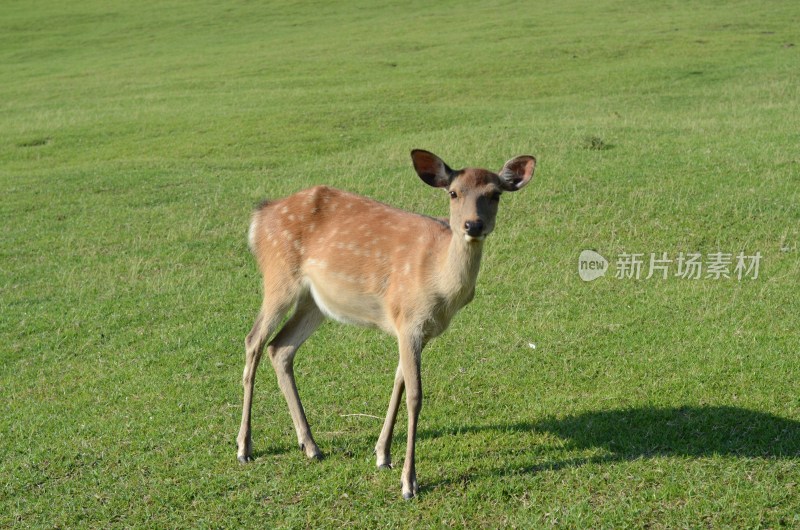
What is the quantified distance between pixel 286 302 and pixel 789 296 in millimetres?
5415

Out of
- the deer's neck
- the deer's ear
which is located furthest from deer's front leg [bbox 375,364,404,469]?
the deer's ear

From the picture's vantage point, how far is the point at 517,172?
5.86m

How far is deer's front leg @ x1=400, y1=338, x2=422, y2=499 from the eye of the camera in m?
5.67

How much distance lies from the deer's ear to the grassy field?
197 centimetres

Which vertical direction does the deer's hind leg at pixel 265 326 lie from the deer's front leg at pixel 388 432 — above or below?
above

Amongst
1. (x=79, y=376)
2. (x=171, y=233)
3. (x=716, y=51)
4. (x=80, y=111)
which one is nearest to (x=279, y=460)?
(x=79, y=376)

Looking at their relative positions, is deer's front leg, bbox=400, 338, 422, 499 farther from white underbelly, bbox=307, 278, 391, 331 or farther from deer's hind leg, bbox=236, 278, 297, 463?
deer's hind leg, bbox=236, 278, 297, 463

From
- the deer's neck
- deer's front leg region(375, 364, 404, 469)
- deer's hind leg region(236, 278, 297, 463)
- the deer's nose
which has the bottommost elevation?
deer's front leg region(375, 364, 404, 469)

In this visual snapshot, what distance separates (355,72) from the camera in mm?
28391

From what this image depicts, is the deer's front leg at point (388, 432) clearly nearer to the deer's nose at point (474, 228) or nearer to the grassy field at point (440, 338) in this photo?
the grassy field at point (440, 338)

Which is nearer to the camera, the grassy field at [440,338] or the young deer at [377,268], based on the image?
the young deer at [377,268]

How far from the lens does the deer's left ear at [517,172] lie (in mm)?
5711

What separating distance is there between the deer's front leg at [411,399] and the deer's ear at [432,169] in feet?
3.50

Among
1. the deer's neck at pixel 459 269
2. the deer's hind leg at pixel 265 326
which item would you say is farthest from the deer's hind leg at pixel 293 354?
the deer's neck at pixel 459 269
